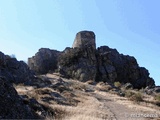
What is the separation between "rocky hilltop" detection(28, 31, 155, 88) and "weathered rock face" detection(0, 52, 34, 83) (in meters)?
23.8

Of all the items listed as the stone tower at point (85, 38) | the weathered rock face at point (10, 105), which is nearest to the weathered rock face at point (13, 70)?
the weathered rock face at point (10, 105)

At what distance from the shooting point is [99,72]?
6888 centimetres

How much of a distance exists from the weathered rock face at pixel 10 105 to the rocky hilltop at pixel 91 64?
4954cm

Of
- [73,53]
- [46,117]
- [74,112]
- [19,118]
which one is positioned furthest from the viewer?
[73,53]

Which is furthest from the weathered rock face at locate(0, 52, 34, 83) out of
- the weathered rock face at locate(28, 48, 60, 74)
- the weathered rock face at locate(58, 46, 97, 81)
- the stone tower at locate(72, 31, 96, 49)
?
the stone tower at locate(72, 31, 96, 49)

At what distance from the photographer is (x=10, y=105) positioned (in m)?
12.9

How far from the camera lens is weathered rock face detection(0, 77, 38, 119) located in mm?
12413

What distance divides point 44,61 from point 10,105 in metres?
66.9

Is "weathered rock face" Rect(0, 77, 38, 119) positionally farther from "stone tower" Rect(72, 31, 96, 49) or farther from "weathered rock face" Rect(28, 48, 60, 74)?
"stone tower" Rect(72, 31, 96, 49)

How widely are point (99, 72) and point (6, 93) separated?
5599 cm

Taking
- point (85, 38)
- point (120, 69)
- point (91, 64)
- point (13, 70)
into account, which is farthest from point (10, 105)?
point (85, 38)

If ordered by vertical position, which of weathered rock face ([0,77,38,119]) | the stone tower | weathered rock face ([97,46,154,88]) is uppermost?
the stone tower

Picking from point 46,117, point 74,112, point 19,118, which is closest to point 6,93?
point 19,118

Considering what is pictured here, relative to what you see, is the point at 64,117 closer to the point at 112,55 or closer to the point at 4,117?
the point at 4,117
